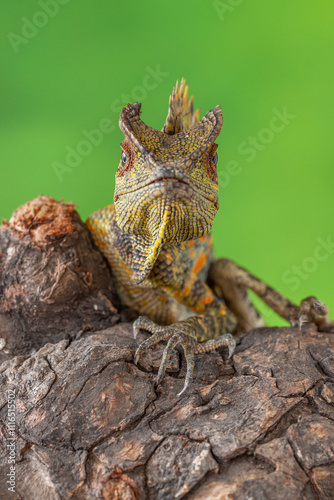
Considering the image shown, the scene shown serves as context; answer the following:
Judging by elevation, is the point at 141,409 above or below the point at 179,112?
below

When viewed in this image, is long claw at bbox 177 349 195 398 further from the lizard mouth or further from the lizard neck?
the lizard mouth

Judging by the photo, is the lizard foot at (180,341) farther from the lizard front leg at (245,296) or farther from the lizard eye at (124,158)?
the lizard eye at (124,158)

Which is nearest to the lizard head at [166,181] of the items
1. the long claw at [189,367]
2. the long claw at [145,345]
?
the long claw at [145,345]

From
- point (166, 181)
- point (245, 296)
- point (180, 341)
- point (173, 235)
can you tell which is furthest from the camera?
point (245, 296)

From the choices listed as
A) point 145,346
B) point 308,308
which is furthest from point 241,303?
point 145,346

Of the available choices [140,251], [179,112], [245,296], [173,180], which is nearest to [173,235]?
[173,180]

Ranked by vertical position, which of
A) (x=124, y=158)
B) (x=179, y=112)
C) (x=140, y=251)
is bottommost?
(x=140, y=251)

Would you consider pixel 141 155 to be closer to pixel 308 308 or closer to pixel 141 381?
pixel 141 381

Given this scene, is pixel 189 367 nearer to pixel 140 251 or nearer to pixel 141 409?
pixel 141 409
